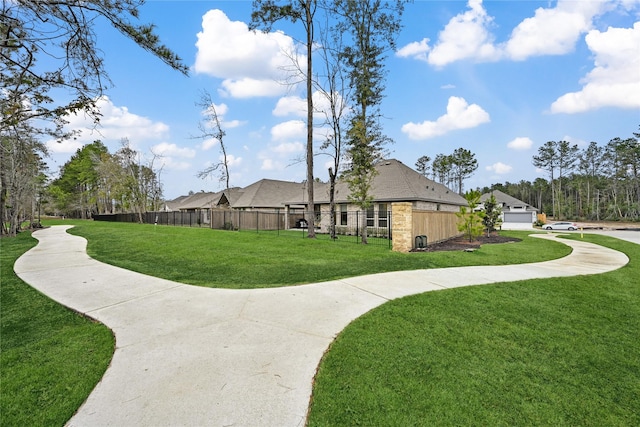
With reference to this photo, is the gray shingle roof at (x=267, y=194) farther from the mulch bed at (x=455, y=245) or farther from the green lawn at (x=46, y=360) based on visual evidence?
the green lawn at (x=46, y=360)

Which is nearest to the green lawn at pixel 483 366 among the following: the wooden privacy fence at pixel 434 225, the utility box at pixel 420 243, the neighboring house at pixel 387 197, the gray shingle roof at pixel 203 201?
the utility box at pixel 420 243

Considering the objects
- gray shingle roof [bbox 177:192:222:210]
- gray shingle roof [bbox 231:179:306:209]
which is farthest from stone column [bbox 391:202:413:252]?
gray shingle roof [bbox 177:192:222:210]

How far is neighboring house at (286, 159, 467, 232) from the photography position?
1880cm

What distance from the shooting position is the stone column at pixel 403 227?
38.0 ft

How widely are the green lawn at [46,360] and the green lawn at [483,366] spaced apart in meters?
2.09

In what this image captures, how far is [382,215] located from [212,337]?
16.9 meters

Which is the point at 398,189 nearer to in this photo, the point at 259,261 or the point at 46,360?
the point at 259,261

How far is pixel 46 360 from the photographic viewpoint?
309cm

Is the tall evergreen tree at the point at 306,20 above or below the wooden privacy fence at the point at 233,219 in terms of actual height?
above

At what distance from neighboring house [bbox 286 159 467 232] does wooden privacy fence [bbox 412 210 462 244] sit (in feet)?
6.64

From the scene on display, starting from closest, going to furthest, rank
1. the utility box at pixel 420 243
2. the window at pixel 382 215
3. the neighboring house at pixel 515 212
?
the utility box at pixel 420 243
the window at pixel 382 215
the neighboring house at pixel 515 212

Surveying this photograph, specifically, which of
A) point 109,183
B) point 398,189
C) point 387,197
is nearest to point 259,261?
point 387,197

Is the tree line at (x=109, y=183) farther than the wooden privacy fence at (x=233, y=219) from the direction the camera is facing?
Yes

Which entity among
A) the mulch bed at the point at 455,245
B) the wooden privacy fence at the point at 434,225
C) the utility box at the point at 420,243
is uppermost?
the wooden privacy fence at the point at 434,225
